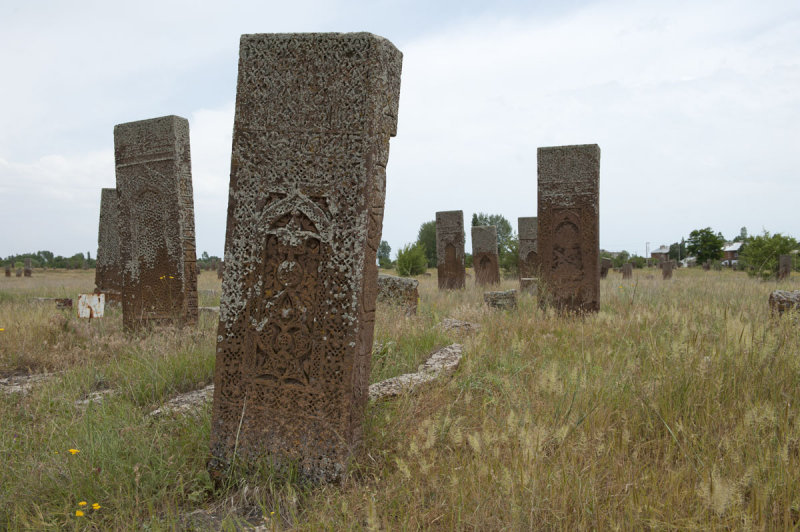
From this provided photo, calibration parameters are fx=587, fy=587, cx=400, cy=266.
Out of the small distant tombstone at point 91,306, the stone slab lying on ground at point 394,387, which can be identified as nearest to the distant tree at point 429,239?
the small distant tombstone at point 91,306

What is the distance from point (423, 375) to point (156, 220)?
16.5ft

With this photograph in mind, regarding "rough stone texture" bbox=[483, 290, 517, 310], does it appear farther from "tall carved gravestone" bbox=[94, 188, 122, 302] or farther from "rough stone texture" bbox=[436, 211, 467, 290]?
"tall carved gravestone" bbox=[94, 188, 122, 302]

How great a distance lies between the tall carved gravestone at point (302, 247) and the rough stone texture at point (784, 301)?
5.58 meters

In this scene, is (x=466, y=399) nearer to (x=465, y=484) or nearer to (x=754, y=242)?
(x=465, y=484)

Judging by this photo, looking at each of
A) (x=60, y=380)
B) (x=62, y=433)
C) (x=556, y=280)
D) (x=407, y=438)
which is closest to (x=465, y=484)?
(x=407, y=438)

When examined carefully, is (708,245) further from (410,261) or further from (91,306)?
(91,306)

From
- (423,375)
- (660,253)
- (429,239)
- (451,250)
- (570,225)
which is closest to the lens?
(423,375)

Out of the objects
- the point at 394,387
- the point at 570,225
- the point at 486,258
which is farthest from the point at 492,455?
the point at 486,258

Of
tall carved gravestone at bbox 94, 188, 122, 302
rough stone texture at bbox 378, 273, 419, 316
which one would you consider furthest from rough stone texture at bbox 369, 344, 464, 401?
tall carved gravestone at bbox 94, 188, 122, 302

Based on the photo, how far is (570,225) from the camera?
8258 millimetres

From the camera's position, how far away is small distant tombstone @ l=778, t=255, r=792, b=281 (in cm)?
1783

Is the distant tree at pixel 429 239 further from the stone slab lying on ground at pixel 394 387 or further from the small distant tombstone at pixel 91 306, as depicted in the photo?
the stone slab lying on ground at pixel 394 387

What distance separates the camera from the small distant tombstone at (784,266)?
1783cm

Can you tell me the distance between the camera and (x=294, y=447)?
3004 millimetres
